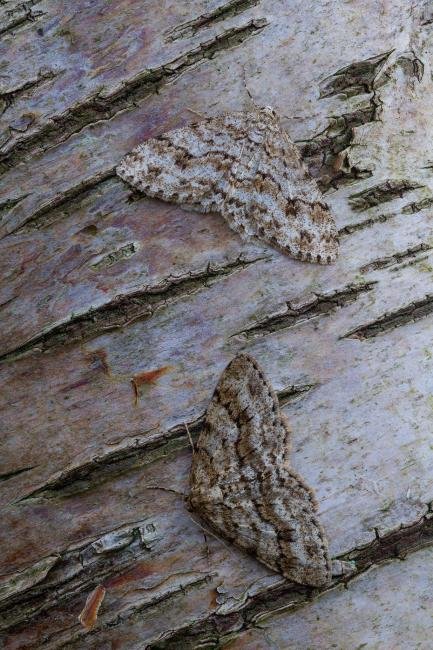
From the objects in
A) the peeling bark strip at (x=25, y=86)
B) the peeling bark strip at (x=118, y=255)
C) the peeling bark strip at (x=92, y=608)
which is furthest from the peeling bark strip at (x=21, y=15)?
the peeling bark strip at (x=92, y=608)

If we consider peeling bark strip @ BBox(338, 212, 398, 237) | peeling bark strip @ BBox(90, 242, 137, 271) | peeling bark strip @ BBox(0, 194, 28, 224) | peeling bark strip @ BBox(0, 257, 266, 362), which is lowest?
peeling bark strip @ BBox(338, 212, 398, 237)

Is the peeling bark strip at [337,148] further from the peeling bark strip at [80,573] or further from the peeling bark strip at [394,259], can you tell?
the peeling bark strip at [80,573]

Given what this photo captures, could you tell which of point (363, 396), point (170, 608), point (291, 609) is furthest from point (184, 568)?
point (363, 396)

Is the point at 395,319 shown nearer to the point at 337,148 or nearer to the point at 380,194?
the point at 380,194

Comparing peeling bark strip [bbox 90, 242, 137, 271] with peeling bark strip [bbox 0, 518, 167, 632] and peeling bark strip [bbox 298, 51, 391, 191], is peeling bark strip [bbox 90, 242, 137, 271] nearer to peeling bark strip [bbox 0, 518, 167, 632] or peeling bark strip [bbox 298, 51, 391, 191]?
peeling bark strip [bbox 298, 51, 391, 191]

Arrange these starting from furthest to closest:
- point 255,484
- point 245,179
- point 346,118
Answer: point 245,179
point 255,484
point 346,118

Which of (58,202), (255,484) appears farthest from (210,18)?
(255,484)

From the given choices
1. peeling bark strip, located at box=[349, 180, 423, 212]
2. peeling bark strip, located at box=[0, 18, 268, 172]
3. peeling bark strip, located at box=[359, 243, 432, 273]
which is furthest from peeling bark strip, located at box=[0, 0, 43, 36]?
peeling bark strip, located at box=[359, 243, 432, 273]
